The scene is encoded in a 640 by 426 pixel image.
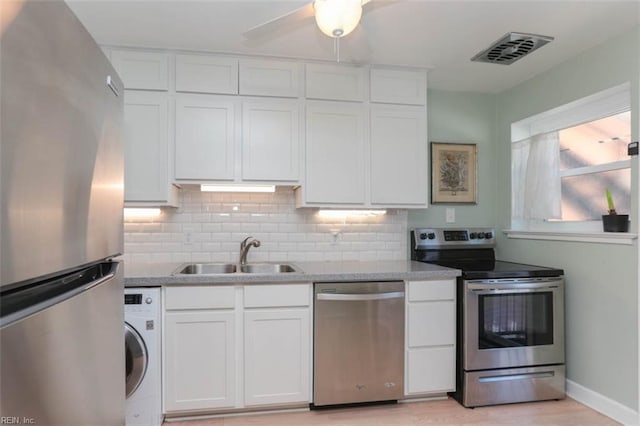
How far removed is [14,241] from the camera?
0.55 m

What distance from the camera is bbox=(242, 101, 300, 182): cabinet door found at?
2.69m

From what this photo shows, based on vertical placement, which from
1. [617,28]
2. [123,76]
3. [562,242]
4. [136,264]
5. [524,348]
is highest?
[617,28]

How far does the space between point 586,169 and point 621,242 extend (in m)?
0.64

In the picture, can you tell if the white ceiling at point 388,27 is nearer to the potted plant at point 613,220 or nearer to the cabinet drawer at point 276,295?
the potted plant at point 613,220

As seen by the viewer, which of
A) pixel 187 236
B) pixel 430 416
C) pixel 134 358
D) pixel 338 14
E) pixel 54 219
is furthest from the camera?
pixel 187 236

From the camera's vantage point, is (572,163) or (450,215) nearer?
(572,163)

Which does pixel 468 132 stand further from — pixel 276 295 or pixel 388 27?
pixel 276 295

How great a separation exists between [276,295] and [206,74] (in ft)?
5.26

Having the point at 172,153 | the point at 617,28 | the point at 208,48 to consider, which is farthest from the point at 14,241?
the point at 617,28

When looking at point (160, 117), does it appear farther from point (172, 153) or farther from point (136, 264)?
point (136, 264)

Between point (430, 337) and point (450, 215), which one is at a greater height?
point (450, 215)

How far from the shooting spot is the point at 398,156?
9.51 ft

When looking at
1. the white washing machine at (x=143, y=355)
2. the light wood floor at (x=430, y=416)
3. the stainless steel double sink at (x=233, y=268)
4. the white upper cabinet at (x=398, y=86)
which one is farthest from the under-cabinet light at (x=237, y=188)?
the light wood floor at (x=430, y=416)

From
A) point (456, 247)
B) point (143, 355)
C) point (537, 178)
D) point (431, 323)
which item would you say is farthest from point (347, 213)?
point (143, 355)
